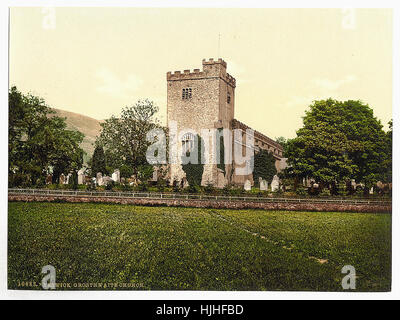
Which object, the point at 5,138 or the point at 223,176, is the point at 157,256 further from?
the point at 5,138

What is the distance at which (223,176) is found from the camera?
42.6 ft

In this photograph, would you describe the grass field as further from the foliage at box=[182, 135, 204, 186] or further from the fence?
the foliage at box=[182, 135, 204, 186]

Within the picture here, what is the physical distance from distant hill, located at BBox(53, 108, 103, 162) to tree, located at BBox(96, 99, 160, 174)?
0.22 meters

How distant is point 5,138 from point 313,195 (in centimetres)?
883

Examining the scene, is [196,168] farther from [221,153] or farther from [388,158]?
[388,158]

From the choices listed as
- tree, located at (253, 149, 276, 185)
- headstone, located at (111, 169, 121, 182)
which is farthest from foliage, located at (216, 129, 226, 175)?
headstone, located at (111, 169, 121, 182)

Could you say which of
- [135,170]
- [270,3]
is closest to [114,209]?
[135,170]

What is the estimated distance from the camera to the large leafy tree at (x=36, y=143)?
12.1 metres

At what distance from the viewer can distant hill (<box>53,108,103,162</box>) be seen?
12.0 metres

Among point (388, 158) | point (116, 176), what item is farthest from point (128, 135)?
point (388, 158)

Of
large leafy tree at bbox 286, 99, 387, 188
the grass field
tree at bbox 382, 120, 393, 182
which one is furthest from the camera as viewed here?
large leafy tree at bbox 286, 99, 387, 188

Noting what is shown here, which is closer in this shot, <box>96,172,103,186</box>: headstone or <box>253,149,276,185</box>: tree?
<box>253,149,276,185</box>: tree

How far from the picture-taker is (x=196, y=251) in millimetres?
10867

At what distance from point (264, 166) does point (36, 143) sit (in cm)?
689
